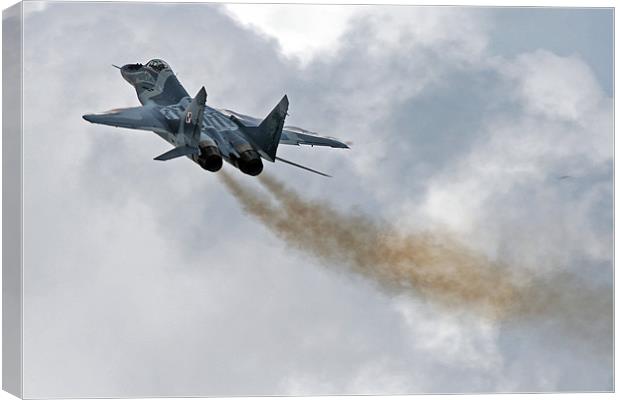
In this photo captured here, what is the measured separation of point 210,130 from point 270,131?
1387 millimetres

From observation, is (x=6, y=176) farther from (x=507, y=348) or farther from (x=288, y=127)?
(x=507, y=348)

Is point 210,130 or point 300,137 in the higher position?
point 300,137

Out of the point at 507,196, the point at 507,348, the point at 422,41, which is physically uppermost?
the point at 422,41

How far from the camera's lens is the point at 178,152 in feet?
127

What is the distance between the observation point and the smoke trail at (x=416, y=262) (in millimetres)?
40938

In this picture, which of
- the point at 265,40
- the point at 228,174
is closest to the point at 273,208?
the point at 228,174

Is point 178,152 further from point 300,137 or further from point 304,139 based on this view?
point 304,139

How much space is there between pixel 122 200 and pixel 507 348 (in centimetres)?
986

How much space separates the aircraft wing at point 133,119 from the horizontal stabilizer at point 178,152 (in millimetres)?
1106

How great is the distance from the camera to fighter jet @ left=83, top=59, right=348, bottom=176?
38.9 meters

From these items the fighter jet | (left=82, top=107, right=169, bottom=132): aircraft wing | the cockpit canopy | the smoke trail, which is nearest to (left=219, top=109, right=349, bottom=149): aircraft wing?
the fighter jet

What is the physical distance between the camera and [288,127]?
40.6 metres

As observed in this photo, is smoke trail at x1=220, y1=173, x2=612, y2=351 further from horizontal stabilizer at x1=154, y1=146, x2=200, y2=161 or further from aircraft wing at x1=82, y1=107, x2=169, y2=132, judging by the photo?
aircraft wing at x1=82, y1=107, x2=169, y2=132

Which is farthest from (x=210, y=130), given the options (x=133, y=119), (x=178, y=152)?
(x=133, y=119)
